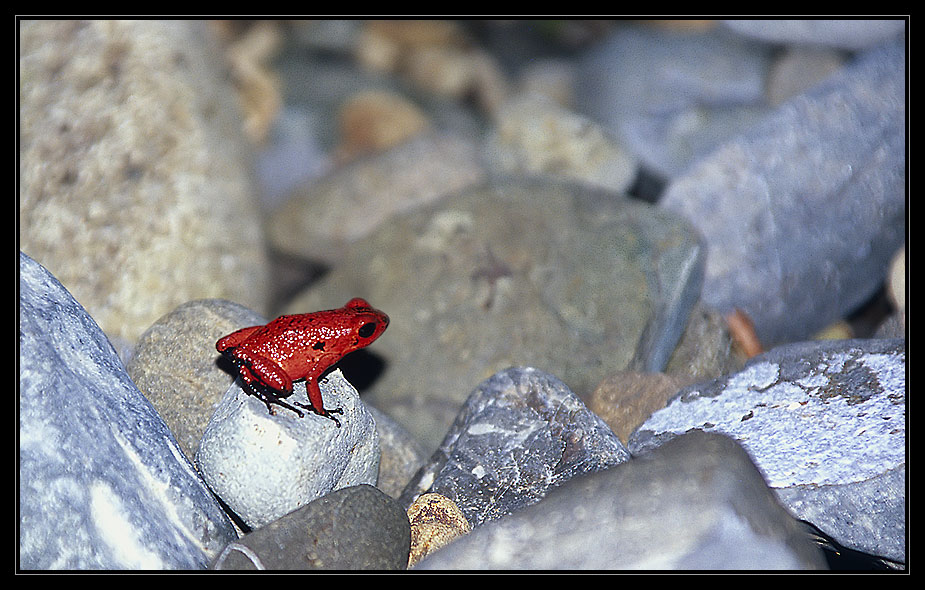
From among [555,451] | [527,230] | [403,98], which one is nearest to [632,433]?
[555,451]

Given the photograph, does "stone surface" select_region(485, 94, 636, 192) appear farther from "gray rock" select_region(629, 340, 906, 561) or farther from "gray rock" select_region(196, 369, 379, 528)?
"gray rock" select_region(196, 369, 379, 528)

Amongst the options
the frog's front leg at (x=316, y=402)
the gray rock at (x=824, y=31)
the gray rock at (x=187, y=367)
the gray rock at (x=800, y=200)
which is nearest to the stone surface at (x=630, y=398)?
the gray rock at (x=800, y=200)

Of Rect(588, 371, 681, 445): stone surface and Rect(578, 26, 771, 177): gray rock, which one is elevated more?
Rect(578, 26, 771, 177): gray rock

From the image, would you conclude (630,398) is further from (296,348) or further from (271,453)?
(271,453)

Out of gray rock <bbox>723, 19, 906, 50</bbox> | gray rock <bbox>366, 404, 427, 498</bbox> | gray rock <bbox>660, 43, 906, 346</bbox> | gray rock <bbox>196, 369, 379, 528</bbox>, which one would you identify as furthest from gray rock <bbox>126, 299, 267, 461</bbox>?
gray rock <bbox>723, 19, 906, 50</bbox>

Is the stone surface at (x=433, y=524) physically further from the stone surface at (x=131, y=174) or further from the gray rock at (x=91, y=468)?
the stone surface at (x=131, y=174)

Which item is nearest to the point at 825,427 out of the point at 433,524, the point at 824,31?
the point at 433,524

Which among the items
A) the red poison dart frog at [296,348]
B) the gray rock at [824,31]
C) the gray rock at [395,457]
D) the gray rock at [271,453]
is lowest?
the gray rock at [395,457]
